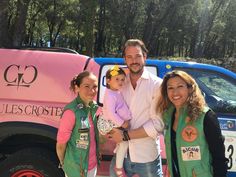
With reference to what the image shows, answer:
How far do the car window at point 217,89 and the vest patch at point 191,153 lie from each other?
1765mm

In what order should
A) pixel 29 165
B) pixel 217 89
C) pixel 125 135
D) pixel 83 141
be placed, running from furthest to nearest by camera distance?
pixel 217 89 < pixel 29 165 < pixel 83 141 < pixel 125 135

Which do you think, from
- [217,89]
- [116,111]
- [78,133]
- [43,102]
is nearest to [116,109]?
[116,111]

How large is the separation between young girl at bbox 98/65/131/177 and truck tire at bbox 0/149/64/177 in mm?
1098

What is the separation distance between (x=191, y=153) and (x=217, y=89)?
1.95m

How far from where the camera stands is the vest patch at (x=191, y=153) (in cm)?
265

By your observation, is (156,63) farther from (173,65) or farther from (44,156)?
(44,156)

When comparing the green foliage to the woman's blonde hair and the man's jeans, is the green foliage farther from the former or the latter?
the woman's blonde hair

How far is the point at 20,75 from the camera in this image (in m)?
4.23

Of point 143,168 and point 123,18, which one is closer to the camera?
point 143,168

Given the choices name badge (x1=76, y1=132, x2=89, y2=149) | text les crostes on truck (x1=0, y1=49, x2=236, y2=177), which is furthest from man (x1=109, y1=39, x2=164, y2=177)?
text les crostes on truck (x1=0, y1=49, x2=236, y2=177)

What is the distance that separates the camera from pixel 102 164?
4.32m

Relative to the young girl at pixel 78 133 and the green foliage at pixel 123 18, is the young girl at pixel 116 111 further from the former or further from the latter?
the green foliage at pixel 123 18

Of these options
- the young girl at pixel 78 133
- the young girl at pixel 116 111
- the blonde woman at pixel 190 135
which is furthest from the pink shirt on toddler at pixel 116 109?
the blonde woman at pixel 190 135

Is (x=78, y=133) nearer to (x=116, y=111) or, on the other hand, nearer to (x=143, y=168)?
(x=116, y=111)
